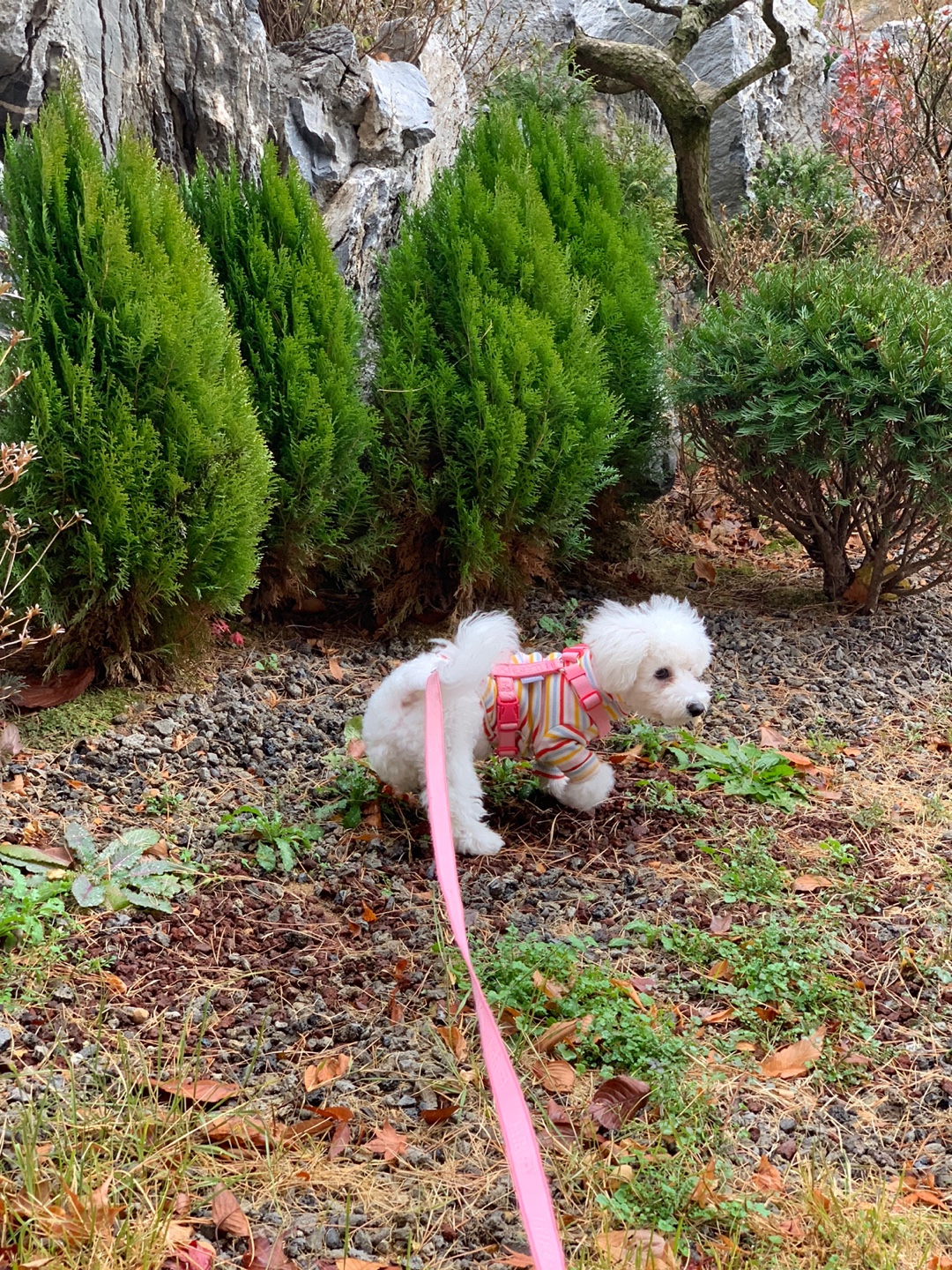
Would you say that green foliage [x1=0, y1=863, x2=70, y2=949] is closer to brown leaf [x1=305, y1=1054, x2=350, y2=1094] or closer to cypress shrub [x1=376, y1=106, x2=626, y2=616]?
brown leaf [x1=305, y1=1054, x2=350, y2=1094]

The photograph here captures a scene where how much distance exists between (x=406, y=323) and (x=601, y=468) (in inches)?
44.3

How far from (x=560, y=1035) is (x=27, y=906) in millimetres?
1337

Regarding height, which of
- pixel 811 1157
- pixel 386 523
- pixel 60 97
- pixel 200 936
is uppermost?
pixel 60 97

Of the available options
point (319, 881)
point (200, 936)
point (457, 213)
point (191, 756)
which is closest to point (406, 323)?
point (457, 213)

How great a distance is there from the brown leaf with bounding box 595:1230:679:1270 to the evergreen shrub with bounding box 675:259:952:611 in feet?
11.6

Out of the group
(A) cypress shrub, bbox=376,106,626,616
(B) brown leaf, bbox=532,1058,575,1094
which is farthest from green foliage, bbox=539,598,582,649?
(B) brown leaf, bbox=532,1058,575,1094

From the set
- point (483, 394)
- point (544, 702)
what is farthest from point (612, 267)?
point (544, 702)

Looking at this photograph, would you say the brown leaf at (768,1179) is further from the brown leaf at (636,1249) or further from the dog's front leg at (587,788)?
the dog's front leg at (587,788)

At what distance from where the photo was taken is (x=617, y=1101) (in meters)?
2.24

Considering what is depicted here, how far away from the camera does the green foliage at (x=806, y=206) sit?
24.9 feet

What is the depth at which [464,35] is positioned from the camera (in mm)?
8750

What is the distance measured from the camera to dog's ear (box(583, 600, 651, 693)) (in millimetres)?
3195

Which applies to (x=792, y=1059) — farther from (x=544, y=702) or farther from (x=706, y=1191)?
(x=544, y=702)

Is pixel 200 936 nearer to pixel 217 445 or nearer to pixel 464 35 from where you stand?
pixel 217 445
